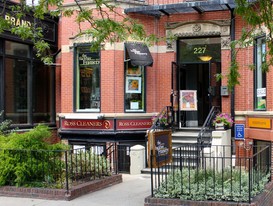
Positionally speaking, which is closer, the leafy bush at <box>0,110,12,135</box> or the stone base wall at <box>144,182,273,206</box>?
the stone base wall at <box>144,182,273,206</box>

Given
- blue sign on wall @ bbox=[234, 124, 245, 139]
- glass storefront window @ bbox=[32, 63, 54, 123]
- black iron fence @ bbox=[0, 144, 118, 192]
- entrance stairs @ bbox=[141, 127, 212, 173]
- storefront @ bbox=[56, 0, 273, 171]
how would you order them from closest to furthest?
1. black iron fence @ bbox=[0, 144, 118, 192]
2. entrance stairs @ bbox=[141, 127, 212, 173]
3. blue sign on wall @ bbox=[234, 124, 245, 139]
4. storefront @ bbox=[56, 0, 273, 171]
5. glass storefront window @ bbox=[32, 63, 54, 123]

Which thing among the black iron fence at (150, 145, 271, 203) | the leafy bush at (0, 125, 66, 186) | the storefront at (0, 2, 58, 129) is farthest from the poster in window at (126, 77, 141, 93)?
the black iron fence at (150, 145, 271, 203)

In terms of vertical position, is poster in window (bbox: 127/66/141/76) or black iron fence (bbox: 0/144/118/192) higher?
poster in window (bbox: 127/66/141/76)

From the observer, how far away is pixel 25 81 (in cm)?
1484

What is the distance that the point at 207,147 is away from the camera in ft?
40.0

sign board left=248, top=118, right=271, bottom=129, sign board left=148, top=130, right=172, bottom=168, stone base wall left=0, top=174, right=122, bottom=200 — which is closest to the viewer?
stone base wall left=0, top=174, right=122, bottom=200

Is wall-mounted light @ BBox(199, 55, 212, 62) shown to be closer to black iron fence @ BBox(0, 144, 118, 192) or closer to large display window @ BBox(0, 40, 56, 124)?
large display window @ BBox(0, 40, 56, 124)

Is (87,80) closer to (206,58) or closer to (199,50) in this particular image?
(199,50)

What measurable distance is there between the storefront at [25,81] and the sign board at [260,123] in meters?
7.40

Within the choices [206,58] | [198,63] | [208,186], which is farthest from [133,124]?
[208,186]

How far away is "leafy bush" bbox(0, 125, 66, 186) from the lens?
9016mm

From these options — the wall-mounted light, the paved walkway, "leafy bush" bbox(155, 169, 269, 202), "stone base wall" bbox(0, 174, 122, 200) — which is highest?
the wall-mounted light

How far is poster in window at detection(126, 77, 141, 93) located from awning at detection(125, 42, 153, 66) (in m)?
0.84

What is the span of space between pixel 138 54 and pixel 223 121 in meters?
3.61
